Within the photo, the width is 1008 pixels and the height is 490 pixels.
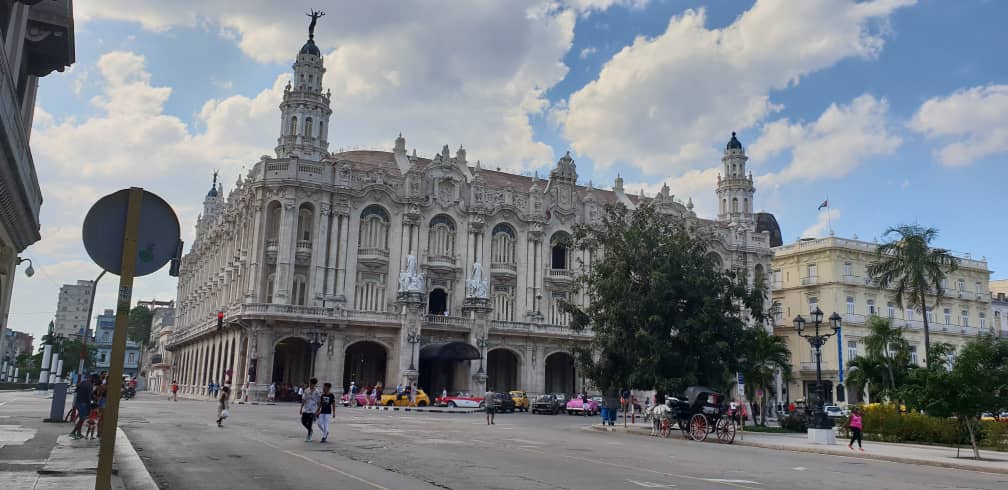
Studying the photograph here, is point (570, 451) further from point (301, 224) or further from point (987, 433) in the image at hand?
point (301, 224)

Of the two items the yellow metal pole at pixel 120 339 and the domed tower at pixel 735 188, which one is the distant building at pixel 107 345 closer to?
the domed tower at pixel 735 188

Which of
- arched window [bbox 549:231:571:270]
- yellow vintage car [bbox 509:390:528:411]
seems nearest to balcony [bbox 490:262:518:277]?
arched window [bbox 549:231:571:270]

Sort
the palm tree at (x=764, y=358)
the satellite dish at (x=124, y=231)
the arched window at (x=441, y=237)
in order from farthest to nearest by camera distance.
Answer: the arched window at (x=441, y=237), the palm tree at (x=764, y=358), the satellite dish at (x=124, y=231)

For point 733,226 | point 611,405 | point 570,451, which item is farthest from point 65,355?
point 570,451

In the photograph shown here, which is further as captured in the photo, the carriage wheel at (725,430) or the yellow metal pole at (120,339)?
the carriage wheel at (725,430)

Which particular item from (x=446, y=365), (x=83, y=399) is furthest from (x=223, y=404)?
(x=446, y=365)

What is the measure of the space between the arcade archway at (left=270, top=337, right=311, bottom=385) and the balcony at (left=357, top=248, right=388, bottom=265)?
7.29m

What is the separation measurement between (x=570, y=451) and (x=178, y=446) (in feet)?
29.8

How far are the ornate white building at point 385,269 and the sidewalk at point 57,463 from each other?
32727 mm

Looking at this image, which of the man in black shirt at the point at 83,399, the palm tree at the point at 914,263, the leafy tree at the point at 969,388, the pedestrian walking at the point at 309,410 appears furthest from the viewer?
the palm tree at the point at 914,263

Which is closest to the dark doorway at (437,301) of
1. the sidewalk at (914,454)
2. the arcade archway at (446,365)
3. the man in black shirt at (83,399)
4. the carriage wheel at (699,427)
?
the arcade archway at (446,365)

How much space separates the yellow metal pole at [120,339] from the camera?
5.79 metres

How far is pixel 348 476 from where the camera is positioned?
12.6m

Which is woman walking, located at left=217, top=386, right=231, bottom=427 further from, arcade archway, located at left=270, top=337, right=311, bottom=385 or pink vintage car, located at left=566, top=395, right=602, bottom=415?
arcade archway, located at left=270, top=337, right=311, bottom=385
